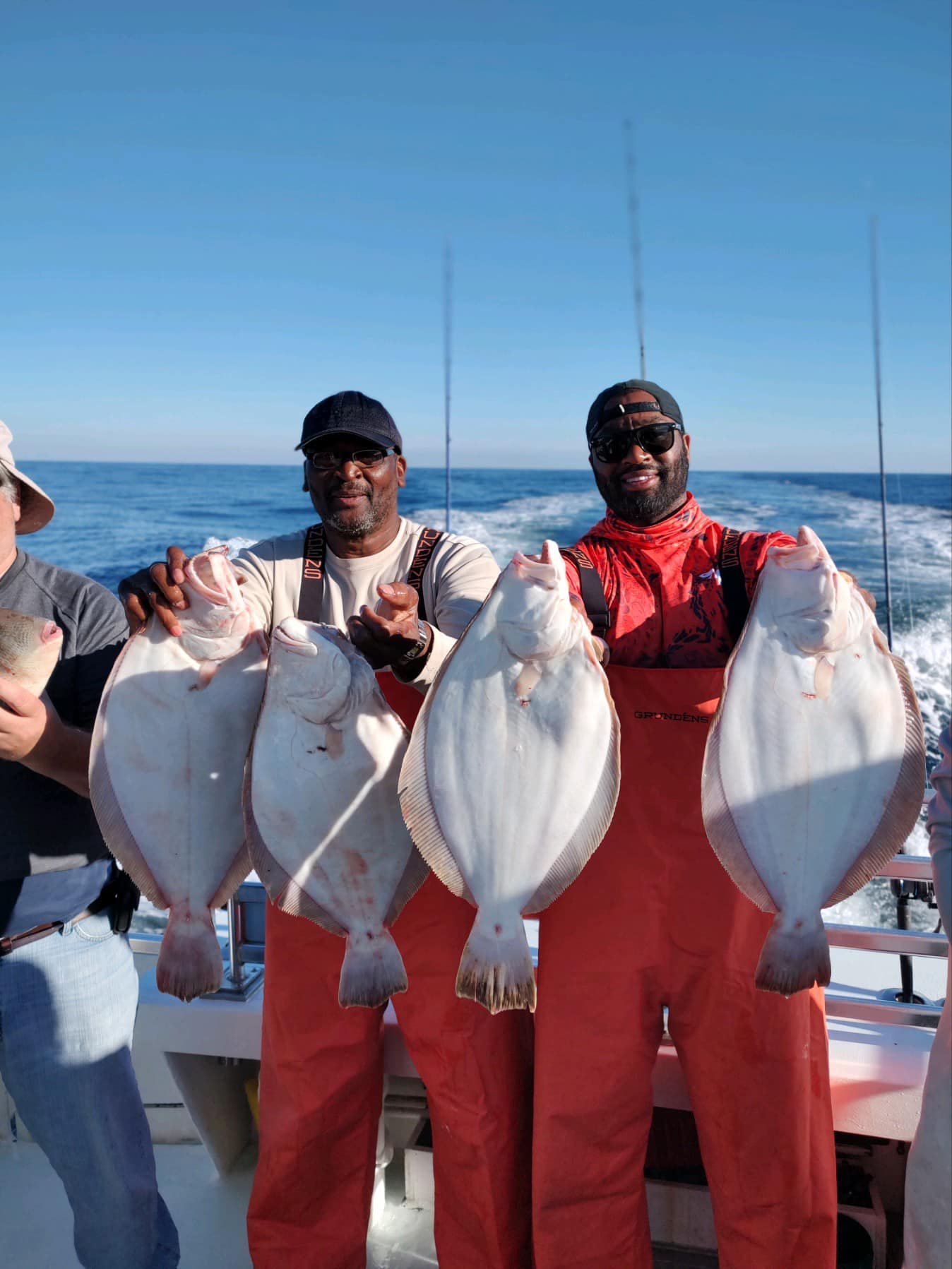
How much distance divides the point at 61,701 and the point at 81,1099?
924mm

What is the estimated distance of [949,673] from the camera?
8.75m

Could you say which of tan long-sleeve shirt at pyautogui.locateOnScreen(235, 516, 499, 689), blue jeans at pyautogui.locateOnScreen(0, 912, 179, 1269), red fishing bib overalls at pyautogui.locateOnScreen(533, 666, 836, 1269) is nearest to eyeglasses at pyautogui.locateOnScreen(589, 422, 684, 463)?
tan long-sleeve shirt at pyautogui.locateOnScreen(235, 516, 499, 689)

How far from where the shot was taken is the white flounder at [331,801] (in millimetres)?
1811

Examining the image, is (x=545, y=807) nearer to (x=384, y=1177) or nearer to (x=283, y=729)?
(x=283, y=729)

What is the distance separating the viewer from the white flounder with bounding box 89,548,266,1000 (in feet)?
6.15

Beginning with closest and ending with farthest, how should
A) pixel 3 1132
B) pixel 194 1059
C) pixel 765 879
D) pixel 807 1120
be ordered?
pixel 765 879
pixel 807 1120
pixel 194 1059
pixel 3 1132

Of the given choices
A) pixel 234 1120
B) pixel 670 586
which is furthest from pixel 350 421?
pixel 234 1120

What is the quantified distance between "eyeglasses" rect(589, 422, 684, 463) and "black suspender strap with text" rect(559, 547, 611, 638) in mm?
294

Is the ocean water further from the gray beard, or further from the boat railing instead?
the gray beard

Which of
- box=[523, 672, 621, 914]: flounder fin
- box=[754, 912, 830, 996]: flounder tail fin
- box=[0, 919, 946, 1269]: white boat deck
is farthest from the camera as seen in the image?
box=[0, 919, 946, 1269]: white boat deck

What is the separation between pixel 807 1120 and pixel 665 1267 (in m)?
0.86

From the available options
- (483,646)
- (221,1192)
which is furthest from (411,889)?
(221,1192)

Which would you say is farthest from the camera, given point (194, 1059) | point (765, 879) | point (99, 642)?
point (194, 1059)

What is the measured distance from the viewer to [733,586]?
2.12 meters
